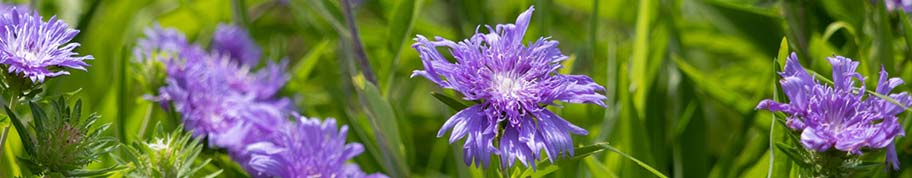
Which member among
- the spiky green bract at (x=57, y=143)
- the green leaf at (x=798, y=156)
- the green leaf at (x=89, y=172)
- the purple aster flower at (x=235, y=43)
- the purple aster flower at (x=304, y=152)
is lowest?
the green leaf at (x=798, y=156)

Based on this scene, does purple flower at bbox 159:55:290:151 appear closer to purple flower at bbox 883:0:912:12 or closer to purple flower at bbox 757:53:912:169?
purple flower at bbox 757:53:912:169

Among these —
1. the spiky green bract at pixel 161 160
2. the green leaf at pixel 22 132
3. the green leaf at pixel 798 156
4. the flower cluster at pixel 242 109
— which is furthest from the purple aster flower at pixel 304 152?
the green leaf at pixel 798 156

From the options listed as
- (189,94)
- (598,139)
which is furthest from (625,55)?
(189,94)

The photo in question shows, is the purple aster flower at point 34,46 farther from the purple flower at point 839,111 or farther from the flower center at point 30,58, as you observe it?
the purple flower at point 839,111

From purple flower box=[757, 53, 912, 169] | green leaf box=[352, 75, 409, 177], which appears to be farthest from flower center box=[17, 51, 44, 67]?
purple flower box=[757, 53, 912, 169]

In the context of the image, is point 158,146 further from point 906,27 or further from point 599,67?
point 599,67

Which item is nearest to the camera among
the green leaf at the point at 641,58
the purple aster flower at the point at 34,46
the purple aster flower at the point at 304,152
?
the purple aster flower at the point at 34,46
